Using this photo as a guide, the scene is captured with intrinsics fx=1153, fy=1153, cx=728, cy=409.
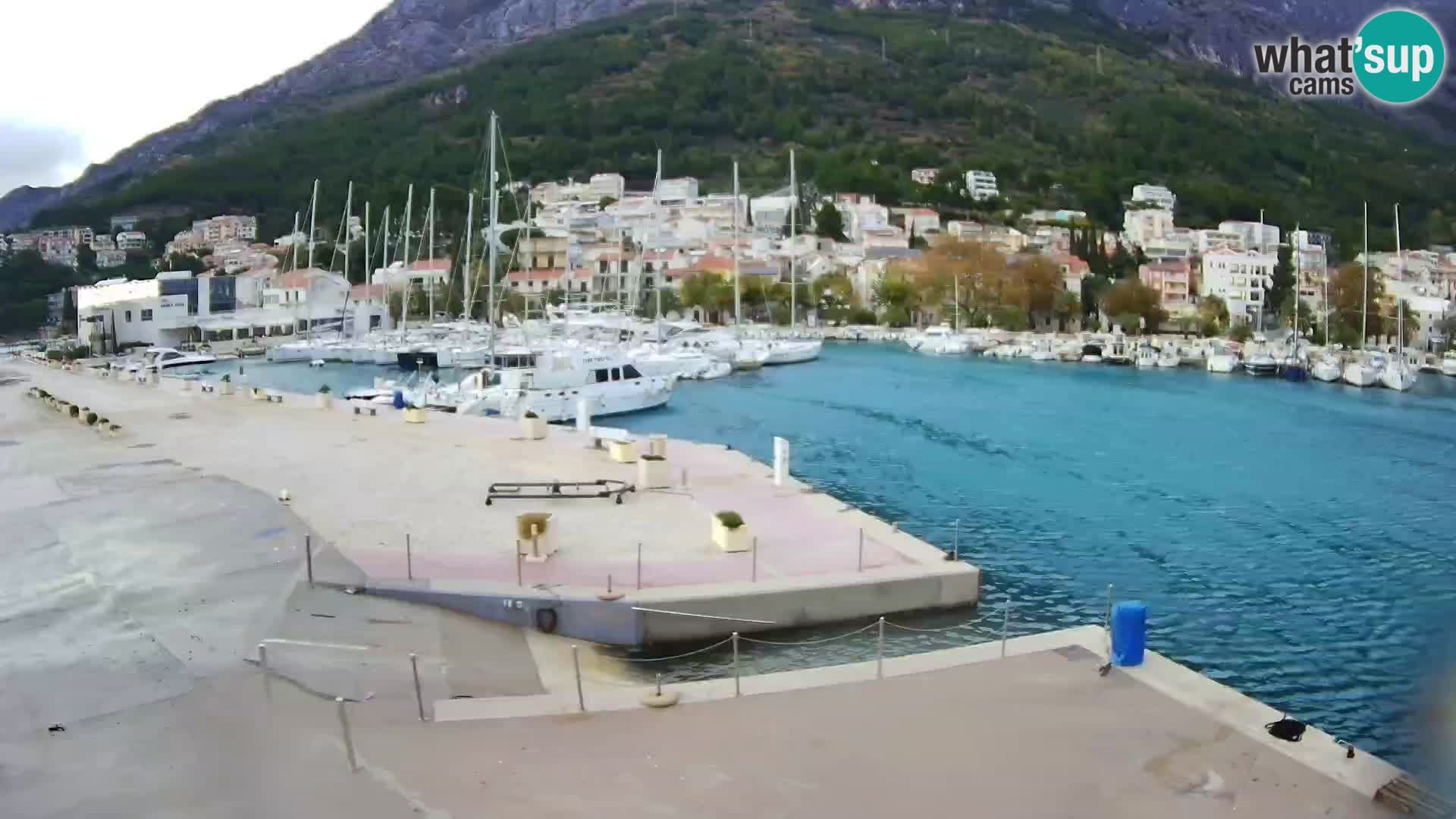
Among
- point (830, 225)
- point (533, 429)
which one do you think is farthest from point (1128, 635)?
point (830, 225)

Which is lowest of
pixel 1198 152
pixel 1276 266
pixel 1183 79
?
pixel 1276 266

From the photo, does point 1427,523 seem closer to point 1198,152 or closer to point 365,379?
point 365,379

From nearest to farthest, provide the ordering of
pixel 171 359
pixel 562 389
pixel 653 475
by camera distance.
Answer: pixel 653 475 → pixel 562 389 → pixel 171 359

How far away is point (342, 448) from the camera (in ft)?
65.6

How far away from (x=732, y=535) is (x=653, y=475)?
3.66 m

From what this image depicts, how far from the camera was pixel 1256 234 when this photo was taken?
4119 inches

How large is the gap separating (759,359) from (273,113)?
532 ft

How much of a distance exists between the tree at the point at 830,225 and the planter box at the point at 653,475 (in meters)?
95.6

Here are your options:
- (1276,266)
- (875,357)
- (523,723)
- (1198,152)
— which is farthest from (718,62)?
(523,723)

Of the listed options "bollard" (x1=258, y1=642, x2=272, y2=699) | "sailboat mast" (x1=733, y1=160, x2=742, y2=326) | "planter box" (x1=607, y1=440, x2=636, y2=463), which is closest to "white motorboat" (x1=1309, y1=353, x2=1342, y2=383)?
"sailboat mast" (x1=733, y1=160, x2=742, y2=326)

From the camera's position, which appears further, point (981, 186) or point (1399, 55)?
point (981, 186)

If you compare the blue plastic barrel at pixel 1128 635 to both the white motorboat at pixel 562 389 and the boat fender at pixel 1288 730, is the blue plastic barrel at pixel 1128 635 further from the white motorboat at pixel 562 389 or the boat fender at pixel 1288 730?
the white motorboat at pixel 562 389

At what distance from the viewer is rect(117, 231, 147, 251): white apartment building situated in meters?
123

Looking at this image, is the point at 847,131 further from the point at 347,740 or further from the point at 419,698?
the point at 347,740
